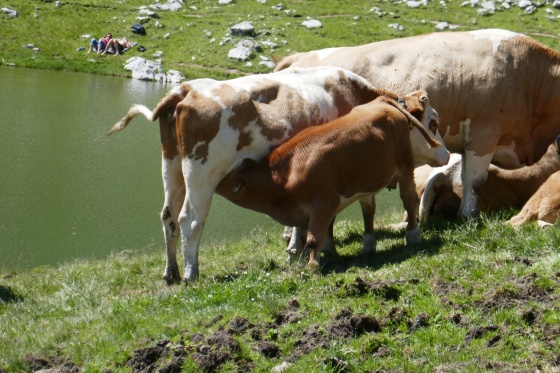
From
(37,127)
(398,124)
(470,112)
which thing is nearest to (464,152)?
(470,112)

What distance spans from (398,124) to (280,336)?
14.0 ft

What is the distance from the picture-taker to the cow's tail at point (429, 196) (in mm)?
12727

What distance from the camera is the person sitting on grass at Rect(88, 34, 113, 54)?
57812 millimetres

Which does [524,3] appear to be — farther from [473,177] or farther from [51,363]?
[51,363]

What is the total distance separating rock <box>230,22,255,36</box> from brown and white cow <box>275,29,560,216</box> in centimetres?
4713

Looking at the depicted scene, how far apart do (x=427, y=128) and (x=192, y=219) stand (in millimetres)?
3683

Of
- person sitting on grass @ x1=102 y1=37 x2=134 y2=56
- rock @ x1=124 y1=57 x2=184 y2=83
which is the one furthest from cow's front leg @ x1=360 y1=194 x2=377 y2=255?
person sitting on grass @ x1=102 y1=37 x2=134 y2=56

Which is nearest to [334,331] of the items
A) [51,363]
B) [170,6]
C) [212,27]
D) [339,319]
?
[339,319]

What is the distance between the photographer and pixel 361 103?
11.3m

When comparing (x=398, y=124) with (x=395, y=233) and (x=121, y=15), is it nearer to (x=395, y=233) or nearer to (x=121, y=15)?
(x=395, y=233)

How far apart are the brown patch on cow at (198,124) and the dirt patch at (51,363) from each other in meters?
3.49

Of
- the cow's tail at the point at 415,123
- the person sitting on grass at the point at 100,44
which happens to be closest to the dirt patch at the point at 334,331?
the cow's tail at the point at 415,123

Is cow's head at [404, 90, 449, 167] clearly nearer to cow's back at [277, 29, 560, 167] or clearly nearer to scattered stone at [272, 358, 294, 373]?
cow's back at [277, 29, 560, 167]

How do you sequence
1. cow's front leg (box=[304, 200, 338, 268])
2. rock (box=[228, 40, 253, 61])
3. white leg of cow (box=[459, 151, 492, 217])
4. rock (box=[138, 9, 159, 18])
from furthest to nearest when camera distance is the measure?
rock (box=[138, 9, 159, 18]) → rock (box=[228, 40, 253, 61]) → white leg of cow (box=[459, 151, 492, 217]) → cow's front leg (box=[304, 200, 338, 268])
